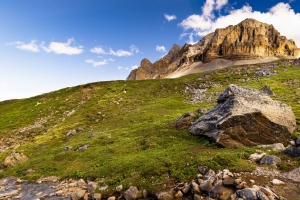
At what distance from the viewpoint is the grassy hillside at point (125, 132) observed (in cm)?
2247

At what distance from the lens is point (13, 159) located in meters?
32.9

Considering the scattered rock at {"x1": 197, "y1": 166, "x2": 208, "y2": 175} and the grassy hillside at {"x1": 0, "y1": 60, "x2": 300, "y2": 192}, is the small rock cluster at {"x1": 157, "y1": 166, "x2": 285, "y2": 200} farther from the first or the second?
the grassy hillside at {"x1": 0, "y1": 60, "x2": 300, "y2": 192}

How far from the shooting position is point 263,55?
163875 mm

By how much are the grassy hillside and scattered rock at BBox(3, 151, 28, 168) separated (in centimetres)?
99

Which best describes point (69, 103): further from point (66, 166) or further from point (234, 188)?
point (234, 188)

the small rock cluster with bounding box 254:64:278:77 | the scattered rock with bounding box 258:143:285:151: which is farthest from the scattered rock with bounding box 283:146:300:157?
the small rock cluster with bounding box 254:64:278:77

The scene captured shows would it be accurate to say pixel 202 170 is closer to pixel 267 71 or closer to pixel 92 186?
pixel 92 186

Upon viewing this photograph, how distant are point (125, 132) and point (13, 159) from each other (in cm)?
1639

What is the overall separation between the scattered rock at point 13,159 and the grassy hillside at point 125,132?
Answer: 0.99 metres

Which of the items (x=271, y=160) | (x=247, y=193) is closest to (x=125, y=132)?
(x=271, y=160)

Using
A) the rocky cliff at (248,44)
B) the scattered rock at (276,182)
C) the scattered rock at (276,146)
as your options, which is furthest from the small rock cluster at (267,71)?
the scattered rock at (276,182)

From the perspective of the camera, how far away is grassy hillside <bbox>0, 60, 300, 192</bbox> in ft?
73.7

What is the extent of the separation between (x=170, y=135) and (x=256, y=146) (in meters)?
11.3

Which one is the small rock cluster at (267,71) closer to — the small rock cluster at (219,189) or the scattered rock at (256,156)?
the scattered rock at (256,156)
